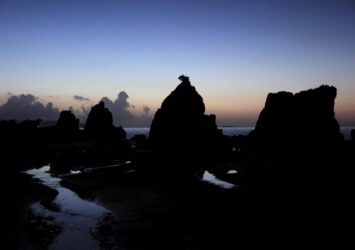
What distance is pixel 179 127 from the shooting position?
7319 centimetres

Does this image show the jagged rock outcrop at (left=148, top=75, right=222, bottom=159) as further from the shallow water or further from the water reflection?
the shallow water

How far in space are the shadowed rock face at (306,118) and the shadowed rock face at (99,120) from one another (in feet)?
268

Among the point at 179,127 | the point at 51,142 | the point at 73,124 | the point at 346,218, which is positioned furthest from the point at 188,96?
the point at 73,124

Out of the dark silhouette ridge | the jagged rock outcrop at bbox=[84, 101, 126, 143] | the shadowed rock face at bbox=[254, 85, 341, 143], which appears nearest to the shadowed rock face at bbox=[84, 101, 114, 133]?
the jagged rock outcrop at bbox=[84, 101, 126, 143]

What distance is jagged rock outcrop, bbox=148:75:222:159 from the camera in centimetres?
6819

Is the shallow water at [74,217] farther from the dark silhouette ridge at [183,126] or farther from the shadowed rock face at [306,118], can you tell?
the shadowed rock face at [306,118]

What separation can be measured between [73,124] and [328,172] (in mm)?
137281

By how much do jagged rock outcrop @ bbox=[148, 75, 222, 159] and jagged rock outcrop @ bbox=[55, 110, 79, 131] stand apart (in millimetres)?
87794

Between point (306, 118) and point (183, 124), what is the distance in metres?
37.7

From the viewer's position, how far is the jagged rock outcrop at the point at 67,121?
155 meters

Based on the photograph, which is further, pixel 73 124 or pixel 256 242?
pixel 73 124

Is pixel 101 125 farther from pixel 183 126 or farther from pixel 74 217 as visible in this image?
pixel 74 217

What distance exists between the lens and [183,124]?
74.2m

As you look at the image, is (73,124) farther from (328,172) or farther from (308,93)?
(328,172)
